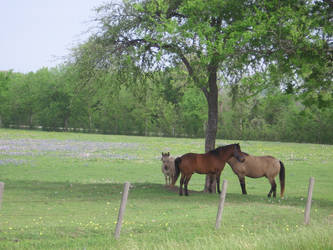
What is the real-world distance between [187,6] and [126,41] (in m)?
5.04

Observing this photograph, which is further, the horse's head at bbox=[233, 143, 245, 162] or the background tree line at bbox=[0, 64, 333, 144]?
the background tree line at bbox=[0, 64, 333, 144]

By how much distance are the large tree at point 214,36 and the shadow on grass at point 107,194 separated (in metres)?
3.41

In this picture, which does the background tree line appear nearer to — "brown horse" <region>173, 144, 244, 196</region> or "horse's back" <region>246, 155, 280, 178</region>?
"horse's back" <region>246, 155, 280, 178</region>

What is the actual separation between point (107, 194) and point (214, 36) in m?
8.21

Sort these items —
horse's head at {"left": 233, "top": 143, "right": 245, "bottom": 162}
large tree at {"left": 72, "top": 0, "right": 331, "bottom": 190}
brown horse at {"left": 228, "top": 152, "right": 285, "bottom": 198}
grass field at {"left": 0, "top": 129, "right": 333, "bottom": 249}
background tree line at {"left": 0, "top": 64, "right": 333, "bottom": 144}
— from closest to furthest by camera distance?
grass field at {"left": 0, "top": 129, "right": 333, "bottom": 249}
large tree at {"left": 72, "top": 0, "right": 331, "bottom": 190}
horse's head at {"left": 233, "top": 143, "right": 245, "bottom": 162}
brown horse at {"left": 228, "top": 152, "right": 285, "bottom": 198}
background tree line at {"left": 0, "top": 64, "right": 333, "bottom": 144}

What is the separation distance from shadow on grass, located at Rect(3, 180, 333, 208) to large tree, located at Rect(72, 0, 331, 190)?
3407mm

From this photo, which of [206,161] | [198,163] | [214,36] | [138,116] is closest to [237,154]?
[206,161]

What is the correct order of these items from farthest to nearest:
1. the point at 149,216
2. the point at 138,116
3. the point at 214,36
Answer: the point at 138,116, the point at 214,36, the point at 149,216

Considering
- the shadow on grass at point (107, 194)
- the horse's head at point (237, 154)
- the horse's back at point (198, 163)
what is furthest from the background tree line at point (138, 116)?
the horse's back at point (198, 163)

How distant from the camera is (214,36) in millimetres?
18781

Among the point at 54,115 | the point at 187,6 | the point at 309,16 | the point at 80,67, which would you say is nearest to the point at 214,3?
the point at 187,6

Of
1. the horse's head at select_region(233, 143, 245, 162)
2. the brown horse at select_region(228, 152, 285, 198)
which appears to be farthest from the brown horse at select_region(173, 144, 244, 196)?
the brown horse at select_region(228, 152, 285, 198)

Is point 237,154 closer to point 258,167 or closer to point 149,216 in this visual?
point 258,167

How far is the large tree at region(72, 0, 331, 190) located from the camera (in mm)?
17125
